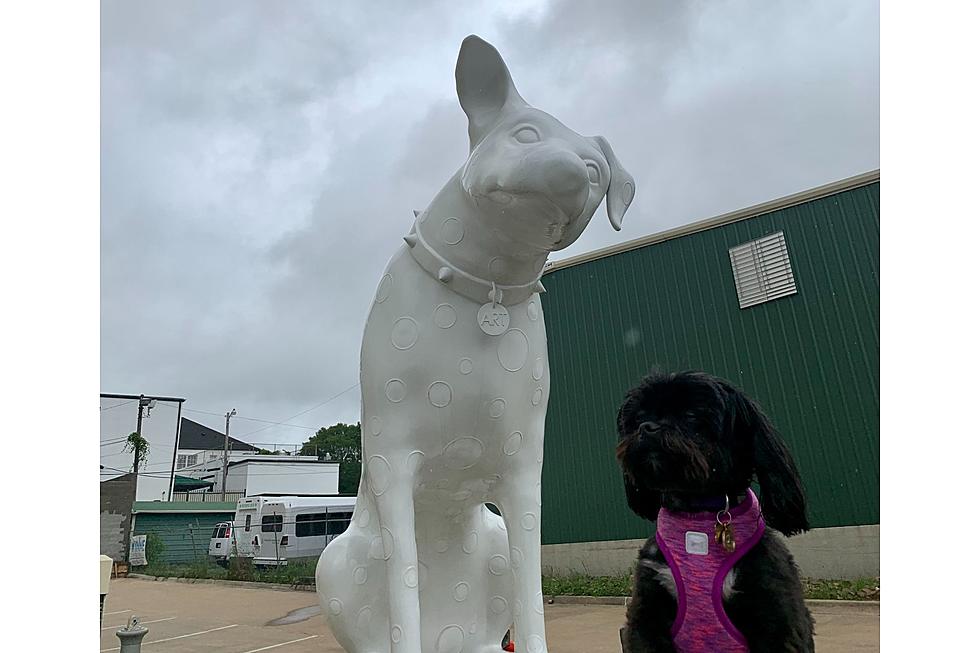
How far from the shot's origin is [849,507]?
6129 millimetres

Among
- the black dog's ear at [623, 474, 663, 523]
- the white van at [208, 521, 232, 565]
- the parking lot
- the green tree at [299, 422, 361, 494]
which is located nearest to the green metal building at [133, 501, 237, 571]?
the white van at [208, 521, 232, 565]

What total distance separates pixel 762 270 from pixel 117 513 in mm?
16004

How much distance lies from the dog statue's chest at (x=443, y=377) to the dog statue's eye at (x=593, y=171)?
13.2 inches

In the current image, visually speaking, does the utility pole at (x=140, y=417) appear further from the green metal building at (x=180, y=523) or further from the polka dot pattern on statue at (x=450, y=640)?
the polka dot pattern on statue at (x=450, y=640)

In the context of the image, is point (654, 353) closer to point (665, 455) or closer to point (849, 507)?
point (849, 507)

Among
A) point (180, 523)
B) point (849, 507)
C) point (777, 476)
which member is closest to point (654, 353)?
point (849, 507)

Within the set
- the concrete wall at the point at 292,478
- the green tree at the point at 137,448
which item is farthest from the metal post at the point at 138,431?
the concrete wall at the point at 292,478

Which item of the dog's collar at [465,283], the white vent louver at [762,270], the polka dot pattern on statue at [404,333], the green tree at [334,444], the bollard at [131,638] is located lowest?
the bollard at [131,638]

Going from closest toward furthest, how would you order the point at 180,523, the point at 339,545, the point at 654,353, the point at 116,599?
the point at 339,545, the point at 654,353, the point at 116,599, the point at 180,523

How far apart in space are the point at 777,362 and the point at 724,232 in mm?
1427

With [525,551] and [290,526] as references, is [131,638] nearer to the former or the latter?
[525,551]

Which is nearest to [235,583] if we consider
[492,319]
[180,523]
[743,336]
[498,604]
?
[180,523]

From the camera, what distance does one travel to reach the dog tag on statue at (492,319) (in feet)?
4.58

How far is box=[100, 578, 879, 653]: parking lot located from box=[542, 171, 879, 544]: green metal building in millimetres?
1485
